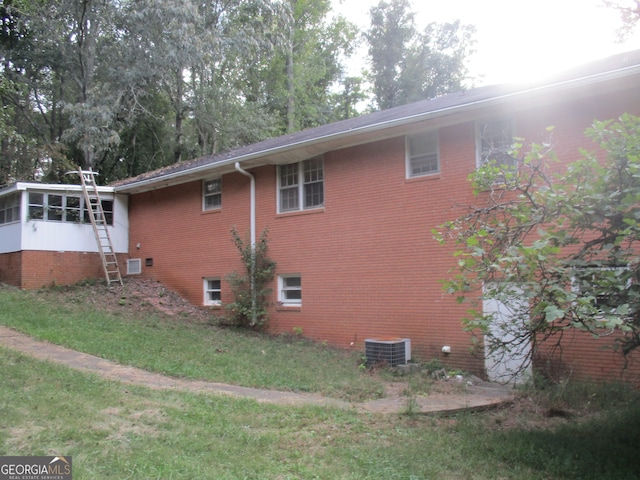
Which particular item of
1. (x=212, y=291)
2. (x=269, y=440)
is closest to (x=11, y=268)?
(x=212, y=291)

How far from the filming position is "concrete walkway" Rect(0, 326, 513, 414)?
7039mm

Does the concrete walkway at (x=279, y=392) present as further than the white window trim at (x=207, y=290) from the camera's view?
No

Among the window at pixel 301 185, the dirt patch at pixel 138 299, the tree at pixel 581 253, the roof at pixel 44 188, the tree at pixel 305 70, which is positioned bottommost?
the dirt patch at pixel 138 299

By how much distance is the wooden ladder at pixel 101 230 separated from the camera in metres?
16.9

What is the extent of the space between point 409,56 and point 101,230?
25.9 m

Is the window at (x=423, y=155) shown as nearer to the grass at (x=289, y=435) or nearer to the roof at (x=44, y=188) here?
the grass at (x=289, y=435)

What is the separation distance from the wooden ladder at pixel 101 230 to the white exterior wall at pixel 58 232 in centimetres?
29

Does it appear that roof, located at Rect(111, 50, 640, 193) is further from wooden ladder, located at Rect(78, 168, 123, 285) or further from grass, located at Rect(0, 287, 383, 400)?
grass, located at Rect(0, 287, 383, 400)

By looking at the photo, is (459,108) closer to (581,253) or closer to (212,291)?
(581,253)

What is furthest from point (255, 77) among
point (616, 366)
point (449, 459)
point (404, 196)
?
point (449, 459)

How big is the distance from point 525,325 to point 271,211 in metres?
9.11

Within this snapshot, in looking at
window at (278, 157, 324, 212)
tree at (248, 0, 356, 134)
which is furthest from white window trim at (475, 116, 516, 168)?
tree at (248, 0, 356, 134)

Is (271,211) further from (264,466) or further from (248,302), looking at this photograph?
(264,466)

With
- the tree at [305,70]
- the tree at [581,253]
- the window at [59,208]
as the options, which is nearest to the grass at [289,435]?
the tree at [581,253]
